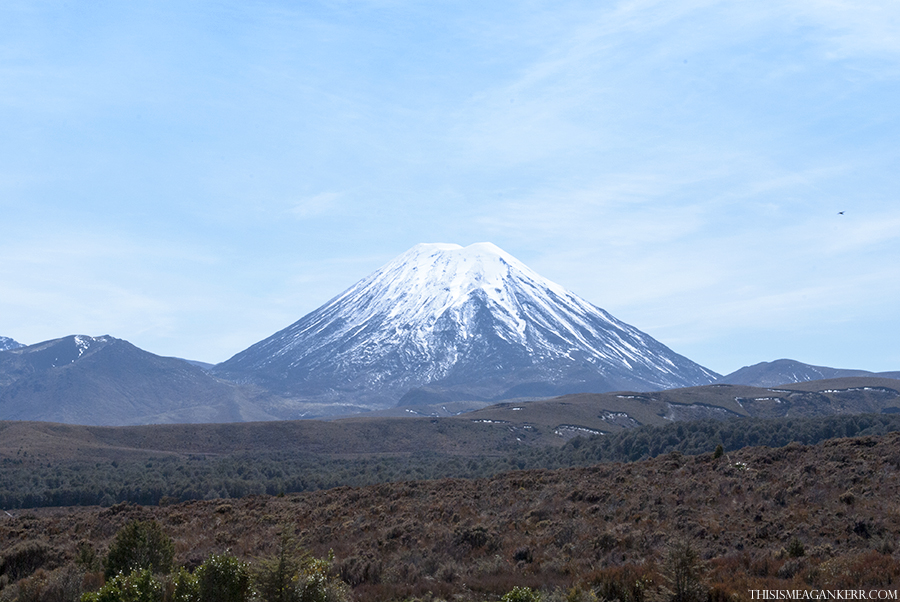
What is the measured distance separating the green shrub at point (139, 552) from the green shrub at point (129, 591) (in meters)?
3.30

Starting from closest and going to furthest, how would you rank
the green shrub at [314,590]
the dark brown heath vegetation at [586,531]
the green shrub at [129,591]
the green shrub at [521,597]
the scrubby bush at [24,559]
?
the green shrub at [314,590], the green shrub at [521,597], the green shrub at [129,591], the dark brown heath vegetation at [586,531], the scrubby bush at [24,559]

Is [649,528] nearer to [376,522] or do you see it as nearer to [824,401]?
[376,522]

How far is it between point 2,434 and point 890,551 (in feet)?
305

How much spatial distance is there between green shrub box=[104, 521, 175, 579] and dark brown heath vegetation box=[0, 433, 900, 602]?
0.55 metres

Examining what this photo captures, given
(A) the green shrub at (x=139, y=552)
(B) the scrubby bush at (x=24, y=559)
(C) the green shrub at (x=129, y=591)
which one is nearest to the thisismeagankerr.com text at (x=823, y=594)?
(C) the green shrub at (x=129, y=591)

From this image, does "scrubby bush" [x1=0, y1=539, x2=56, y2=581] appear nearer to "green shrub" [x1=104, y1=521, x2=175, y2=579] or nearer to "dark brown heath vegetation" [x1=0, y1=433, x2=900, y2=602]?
"dark brown heath vegetation" [x1=0, y1=433, x2=900, y2=602]

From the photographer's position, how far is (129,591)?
10422 millimetres

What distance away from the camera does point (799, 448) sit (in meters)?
27.2

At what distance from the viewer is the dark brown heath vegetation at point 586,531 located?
1221 centimetres

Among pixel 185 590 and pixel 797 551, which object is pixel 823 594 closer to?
pixel 797 551

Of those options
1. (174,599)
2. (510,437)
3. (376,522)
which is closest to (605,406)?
(510,437)

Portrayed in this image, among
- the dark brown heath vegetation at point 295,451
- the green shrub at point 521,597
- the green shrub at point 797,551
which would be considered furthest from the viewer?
the dark brown heath vegetation at point 295,451

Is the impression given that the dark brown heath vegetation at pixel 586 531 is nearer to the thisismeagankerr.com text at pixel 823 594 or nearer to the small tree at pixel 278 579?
the thisismeagankerr.com text at pixel 823 594

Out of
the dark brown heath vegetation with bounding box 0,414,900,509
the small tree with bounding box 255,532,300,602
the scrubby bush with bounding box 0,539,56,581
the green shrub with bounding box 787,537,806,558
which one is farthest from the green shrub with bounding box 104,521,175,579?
the dark brown heath vegetation with bounding box 0,414,900,509
